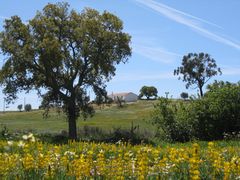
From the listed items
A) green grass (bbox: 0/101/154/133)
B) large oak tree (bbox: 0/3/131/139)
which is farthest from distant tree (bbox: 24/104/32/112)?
large oak tree (bbox: 0/3/131/139)

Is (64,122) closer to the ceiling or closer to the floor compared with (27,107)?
closer to the floor

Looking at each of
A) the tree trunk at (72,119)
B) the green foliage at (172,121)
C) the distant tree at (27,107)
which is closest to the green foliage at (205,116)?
the green foliage at (172,121)

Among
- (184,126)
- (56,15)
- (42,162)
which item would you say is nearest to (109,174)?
(42,162)

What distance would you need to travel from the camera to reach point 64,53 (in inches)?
1533

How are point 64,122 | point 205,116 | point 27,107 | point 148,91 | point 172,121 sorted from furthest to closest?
point 148,91 < point 27,107 < point 64,122 < point 172,121 < point 205,116

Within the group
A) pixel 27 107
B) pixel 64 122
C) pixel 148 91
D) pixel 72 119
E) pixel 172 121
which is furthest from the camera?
pixel 148 91

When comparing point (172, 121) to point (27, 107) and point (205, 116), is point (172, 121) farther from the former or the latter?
point (27, 107)

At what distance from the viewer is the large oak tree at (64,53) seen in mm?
37094

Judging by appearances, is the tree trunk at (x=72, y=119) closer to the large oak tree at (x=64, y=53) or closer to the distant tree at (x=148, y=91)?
the large oak tree at (x=64, y=53)

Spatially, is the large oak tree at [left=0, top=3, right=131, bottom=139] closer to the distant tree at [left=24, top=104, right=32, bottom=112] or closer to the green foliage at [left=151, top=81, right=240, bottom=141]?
the green foliage at [left=151, top=81, right=240, bottom=141]

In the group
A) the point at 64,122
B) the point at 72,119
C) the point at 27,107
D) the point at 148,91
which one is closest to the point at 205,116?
the point at 72,119

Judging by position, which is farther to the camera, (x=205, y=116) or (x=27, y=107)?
(x=27, y=107)

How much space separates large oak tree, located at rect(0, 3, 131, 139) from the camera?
122 ft

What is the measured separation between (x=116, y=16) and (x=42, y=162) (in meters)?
34.2
